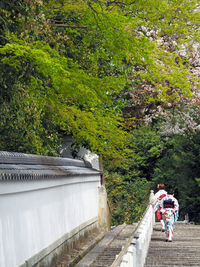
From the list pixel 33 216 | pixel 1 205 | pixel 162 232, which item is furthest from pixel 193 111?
pixel 1 205

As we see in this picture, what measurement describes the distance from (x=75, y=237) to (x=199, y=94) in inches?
511

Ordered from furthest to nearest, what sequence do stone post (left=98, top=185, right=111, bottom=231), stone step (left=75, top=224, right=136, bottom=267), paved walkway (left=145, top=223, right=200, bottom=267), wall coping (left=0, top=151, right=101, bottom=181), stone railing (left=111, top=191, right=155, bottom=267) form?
stone post (left=98, top=185, right=111, bottom=231)
stone step (left=75, top=224, right=136, bottom=267)
paved walkway (left=145, top=223, right=200, bottom=267)
wall coping (left=0, top=151, right=101, bottom=181)
stone railing (left=111, top=191, right=155, bottom=267)

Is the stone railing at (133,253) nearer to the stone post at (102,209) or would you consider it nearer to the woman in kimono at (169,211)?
the woman in kimono at (169,211)

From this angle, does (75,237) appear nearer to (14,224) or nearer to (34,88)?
(34,88)

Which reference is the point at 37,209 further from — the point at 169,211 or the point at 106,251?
the point at 169,211

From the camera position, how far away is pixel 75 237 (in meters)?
14.6

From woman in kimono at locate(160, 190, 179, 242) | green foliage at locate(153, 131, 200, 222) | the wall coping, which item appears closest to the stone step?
woman in kimono at locate(160, 190, 179, 242)

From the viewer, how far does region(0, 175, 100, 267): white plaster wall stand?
27.1 feet

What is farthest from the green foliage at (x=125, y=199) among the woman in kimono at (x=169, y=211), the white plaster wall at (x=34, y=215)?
the white plaster wall at (x=34, y=215)

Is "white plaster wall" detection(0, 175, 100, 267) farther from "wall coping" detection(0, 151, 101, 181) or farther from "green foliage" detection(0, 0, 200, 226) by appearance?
"green foliage" detection(0, 0, 200, 226)

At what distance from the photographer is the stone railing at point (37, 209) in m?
8.35

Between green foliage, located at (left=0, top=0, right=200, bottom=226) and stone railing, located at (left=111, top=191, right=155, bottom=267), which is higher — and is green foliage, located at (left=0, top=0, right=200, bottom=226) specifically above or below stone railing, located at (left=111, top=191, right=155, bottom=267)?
above

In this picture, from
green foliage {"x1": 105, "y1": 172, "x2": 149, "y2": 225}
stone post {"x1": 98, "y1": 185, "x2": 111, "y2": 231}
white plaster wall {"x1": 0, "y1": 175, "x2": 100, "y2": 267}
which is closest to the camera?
white plaster wall {"x1": 0, "y1": 175, "x2": 100, "y2": 267}

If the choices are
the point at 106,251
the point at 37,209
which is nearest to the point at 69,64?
the point at 106,251
